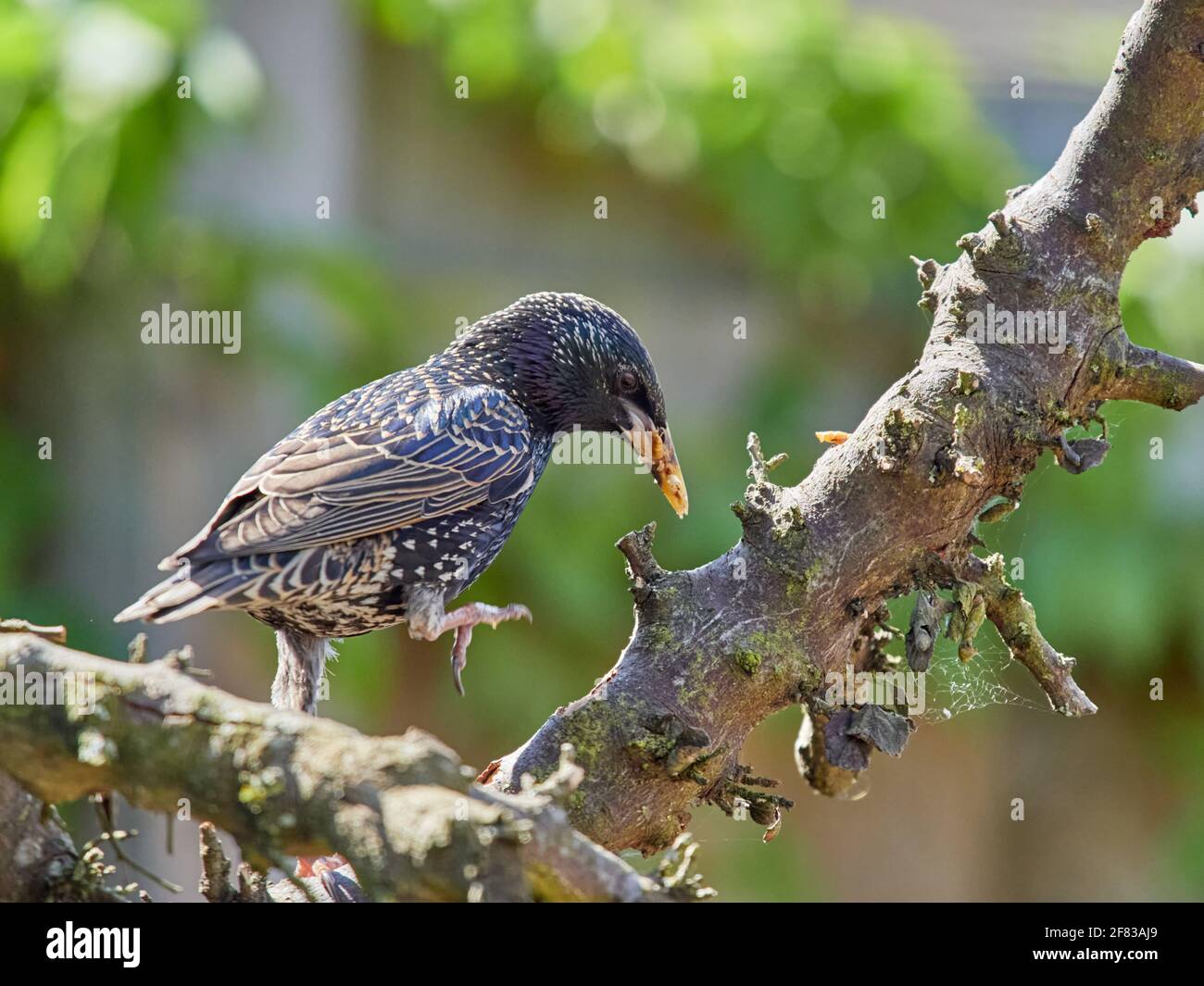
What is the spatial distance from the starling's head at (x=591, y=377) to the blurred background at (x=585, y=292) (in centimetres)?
454

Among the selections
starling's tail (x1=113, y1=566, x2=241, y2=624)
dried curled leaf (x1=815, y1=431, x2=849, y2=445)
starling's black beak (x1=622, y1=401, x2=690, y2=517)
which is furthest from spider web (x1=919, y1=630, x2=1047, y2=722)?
starling's tail (x1=113, y1=566, x2=241, y2=624)

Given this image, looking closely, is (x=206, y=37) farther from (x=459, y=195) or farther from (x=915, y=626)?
(x=915, y=626)

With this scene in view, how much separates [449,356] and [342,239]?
4.82 meters

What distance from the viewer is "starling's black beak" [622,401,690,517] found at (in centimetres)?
383

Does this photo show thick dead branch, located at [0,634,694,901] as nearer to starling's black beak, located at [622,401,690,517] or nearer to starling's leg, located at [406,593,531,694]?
starling's leg, located at [406,593,531,694]

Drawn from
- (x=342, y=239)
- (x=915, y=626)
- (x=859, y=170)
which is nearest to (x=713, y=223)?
(x=859, y=170)

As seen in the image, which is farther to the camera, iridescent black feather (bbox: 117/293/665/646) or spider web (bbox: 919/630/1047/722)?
spider web (bbox: 919/630/1047/722)

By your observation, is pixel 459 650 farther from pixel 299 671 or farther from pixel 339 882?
pixel 339 882

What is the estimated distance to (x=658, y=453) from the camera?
385 centimetres

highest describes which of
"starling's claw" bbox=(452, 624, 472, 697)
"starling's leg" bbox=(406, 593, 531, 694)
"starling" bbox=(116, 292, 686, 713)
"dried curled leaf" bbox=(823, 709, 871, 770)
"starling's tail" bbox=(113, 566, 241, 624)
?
"starling" bbox=(116, 292, 686, 713)

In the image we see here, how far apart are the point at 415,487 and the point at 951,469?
51.1 inches

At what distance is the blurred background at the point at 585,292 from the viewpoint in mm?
8203

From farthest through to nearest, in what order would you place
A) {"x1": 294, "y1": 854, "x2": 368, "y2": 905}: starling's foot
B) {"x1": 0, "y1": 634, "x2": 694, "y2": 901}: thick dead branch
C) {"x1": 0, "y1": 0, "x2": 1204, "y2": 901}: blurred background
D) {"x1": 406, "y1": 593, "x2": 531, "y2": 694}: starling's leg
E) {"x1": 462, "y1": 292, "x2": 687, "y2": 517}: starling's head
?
{"x1": 0, "y1": 0, "x2": 1204, "y2": 901}: blurred background → {"x1": 462, "y1": 292, "x2": 687, "y2": 517}: starling's head → {"x1": 406, "y1": 593, "x2": 531, "y2": 694}: starling's leg → {"x1": 294, "y1": 854, "x2": 368, "y2": 905}: starling's foot → {"x1": 0, "y1": 634, "x2": 694, "y2": 901}: thick dead branch

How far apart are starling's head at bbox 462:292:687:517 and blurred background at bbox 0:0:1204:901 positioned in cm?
454
